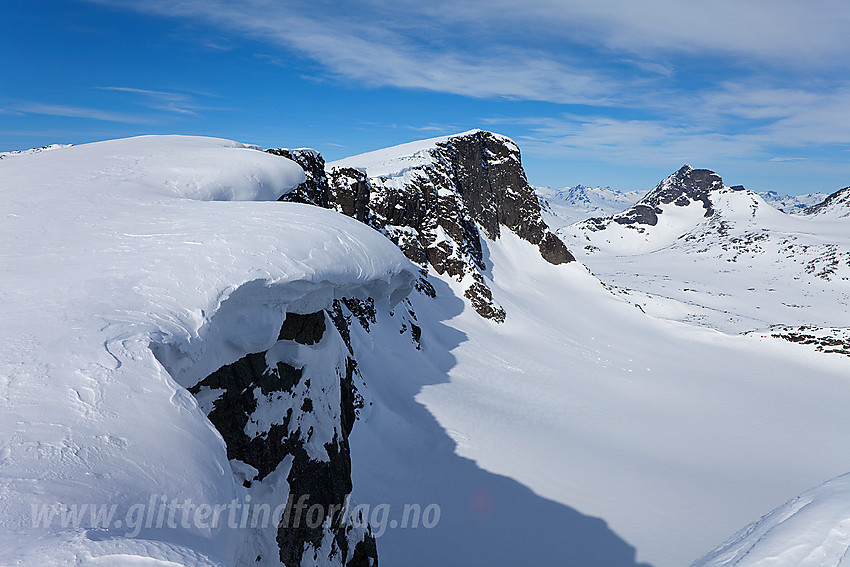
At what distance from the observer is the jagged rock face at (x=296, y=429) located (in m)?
5.96

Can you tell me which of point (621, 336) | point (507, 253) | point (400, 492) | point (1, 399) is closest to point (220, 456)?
point (1, 399)

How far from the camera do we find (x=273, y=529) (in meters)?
6.32

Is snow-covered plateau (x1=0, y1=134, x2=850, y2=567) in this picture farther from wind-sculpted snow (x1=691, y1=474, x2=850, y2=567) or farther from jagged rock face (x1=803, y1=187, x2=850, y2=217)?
jagged rock face (x1=803, y1=187, x2=850, y2=217)

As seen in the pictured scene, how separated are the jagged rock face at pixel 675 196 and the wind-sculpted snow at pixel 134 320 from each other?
550ft

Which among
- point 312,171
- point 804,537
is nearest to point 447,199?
point 312,171

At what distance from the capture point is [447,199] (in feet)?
143

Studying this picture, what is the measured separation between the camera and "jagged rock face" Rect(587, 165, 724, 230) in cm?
16450

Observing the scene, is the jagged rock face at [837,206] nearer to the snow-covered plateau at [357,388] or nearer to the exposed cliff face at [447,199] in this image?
the snow-covered plateau at [357,388]

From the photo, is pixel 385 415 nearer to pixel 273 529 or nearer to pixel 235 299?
pixel 273 529

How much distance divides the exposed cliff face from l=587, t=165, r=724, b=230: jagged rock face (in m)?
116

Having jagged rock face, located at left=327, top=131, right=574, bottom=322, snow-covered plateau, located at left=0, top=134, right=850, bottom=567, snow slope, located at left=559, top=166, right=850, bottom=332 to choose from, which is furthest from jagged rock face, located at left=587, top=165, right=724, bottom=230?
snow-covered plateau, located at left=0, top=134, right=850, bottom=567

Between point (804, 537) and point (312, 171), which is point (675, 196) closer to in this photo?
point (312, 171)

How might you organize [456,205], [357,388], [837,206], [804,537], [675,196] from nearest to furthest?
[804,537] → [357,388] → [456,205] → [837,206] → [675,196]

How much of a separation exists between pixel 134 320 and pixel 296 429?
395 cm
